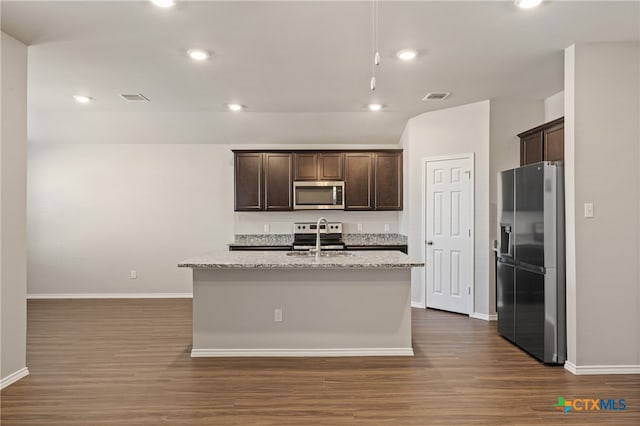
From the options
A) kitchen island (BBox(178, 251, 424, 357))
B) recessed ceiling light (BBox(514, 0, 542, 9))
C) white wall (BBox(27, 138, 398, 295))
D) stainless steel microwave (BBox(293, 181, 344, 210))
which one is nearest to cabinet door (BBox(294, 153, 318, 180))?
stainless steel microwave (BBox(293, 181, 344, 210))

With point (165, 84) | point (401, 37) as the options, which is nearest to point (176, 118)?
point (165, 84)

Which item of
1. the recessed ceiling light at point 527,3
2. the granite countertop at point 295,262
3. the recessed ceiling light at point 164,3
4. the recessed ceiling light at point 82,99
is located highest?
the recessed ceiling light at point 82,99

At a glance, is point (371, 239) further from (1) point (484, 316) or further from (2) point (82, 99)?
(2) point (82, 99)

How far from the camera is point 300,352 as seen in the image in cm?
355

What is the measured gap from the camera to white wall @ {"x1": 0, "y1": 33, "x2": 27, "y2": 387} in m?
2.88

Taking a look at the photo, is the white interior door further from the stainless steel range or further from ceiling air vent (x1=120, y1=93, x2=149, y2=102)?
ceiling air vent (x1=120, y1=93, x2=149, y2=102)

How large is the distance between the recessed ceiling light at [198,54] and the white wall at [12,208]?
1.25 meters

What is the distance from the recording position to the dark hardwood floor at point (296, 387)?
8.13ft

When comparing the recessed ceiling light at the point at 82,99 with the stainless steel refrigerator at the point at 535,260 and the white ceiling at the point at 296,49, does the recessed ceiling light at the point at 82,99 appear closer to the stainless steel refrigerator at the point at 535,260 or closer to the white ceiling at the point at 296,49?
the white ceiling at the point at 296,49

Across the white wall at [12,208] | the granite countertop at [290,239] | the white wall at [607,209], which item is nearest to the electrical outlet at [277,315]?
the white wall at [12,208]

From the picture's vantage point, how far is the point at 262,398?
8.93ft

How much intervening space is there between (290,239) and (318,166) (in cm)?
124

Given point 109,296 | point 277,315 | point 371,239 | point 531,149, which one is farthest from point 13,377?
point 531,149

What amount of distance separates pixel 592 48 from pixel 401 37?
62.3 inches
